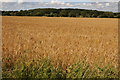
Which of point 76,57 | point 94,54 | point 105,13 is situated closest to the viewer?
point 76,57

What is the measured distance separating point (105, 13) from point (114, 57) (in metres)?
56.4

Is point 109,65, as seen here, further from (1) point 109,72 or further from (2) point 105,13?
(2) point 105,13

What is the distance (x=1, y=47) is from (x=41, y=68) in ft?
7.01

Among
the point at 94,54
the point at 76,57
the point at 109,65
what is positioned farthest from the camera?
the point at 94,54

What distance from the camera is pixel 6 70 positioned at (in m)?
4.73

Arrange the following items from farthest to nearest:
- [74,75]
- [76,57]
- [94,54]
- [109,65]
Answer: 1. [94,54]
2. [76,57]
3. [109,65]
4. [74,75]

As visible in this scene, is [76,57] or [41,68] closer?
[41,68]

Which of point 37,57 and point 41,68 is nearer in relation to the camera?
point 41,68

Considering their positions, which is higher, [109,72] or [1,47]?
[1,47]

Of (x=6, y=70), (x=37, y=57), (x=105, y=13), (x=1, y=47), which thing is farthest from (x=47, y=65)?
(x=105, y=13)

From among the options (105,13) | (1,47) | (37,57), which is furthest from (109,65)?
(105,13)

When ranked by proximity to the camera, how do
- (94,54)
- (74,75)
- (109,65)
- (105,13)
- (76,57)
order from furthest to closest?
(105,13)
(94,54)
(76,57)
(109,65)
(74,75)

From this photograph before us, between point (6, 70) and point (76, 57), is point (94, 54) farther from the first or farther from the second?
point (6, 70)

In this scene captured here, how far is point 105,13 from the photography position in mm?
60438
